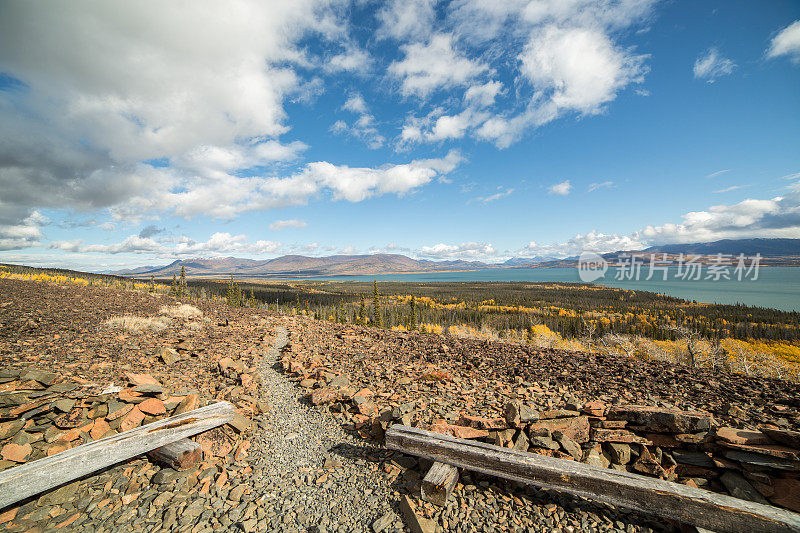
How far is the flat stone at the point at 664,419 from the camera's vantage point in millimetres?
5465

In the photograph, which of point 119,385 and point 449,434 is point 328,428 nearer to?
point 449,434

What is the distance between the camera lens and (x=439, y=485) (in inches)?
195

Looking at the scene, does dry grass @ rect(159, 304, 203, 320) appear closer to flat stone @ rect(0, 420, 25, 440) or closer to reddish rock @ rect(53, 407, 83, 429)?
reddish rock @ rect(53, 407, 83, 429)

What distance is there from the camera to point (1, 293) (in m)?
19.2

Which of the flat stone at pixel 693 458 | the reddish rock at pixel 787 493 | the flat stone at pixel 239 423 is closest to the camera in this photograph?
the reddish rock at pixel 787 493

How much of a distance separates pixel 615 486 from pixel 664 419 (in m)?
2.33

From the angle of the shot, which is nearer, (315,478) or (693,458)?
(693,458)

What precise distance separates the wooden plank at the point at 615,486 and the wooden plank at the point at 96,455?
4783mm

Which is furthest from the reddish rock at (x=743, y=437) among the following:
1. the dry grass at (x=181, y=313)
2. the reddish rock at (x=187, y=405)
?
the dry grass at (x=181, y=313)

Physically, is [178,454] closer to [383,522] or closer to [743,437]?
[383,522]

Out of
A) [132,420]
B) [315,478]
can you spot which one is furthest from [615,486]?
[132,420]

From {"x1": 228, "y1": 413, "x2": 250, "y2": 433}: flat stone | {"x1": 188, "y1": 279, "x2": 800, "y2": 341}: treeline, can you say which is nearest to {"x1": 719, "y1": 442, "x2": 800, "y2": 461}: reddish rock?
{"x1": 228, "y1": 413, "x2": 250, "y2": 433}: flat stone

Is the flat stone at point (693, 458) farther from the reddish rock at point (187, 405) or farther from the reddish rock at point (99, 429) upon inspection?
the reddish rock at point (99, 429)

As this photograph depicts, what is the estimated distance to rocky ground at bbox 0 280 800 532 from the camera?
15.6ft
